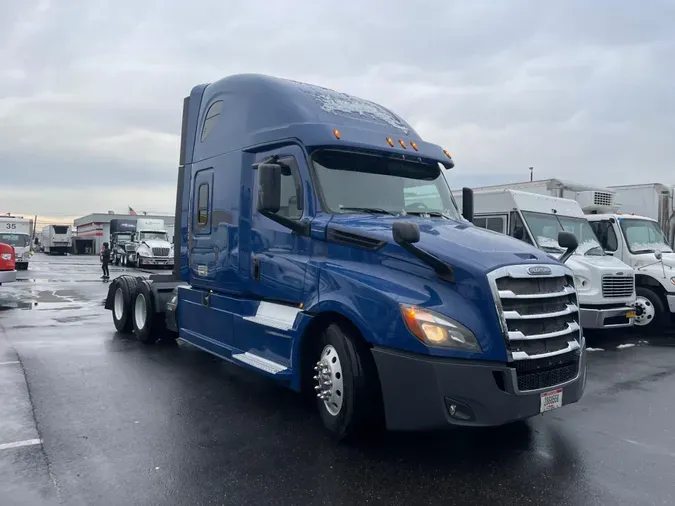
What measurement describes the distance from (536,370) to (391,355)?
1108mm

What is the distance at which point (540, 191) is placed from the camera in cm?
1322

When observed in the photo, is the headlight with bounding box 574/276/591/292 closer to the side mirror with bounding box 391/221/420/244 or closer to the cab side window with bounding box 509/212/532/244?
the cab side window with bounding box 509/212/532/244

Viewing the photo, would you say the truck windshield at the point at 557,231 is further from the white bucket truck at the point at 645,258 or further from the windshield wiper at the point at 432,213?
the windshield wiper at the point at 432,213

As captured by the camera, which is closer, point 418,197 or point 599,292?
point 418,197

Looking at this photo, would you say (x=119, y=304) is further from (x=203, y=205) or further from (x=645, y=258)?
(x=645, y=258)

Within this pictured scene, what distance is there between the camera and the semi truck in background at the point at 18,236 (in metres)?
31.7

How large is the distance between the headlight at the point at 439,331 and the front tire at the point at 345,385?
2.02ft

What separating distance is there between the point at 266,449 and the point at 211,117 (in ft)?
14.2

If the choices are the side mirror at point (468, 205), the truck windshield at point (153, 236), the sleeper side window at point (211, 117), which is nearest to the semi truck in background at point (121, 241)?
the truck windshield at point (153, 236)

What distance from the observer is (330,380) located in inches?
186

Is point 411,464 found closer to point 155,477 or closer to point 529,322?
point 529,322

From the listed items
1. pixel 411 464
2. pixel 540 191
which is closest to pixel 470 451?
pixel 411 464

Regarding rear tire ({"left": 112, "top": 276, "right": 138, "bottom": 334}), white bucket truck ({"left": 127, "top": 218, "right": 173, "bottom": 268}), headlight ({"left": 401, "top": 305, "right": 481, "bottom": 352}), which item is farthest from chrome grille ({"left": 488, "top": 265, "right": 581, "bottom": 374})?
white bucket truck ({"left": 127, "top": 218, "right": 173, "bottom": 268})

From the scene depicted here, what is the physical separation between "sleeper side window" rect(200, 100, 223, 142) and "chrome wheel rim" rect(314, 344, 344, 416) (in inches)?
142
